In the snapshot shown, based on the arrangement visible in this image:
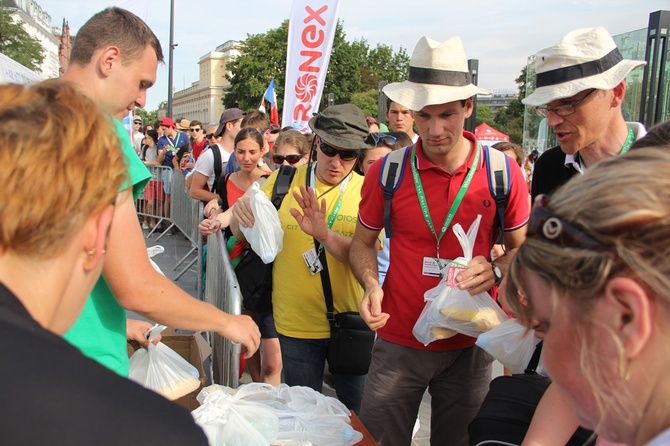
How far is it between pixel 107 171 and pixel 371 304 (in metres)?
1.80

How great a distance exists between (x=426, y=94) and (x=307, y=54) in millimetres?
5474

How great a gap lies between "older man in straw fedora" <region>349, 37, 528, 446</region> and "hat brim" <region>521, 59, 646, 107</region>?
380mm

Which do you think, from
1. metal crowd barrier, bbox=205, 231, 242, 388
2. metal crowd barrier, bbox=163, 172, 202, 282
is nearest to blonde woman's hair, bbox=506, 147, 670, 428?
metal crowd barrier, bbox=205, 231, 242, 388

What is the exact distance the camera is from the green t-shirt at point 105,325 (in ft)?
5.51

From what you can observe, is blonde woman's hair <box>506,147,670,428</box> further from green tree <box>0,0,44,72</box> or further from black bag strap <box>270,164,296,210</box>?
green tree <box>0,0,44,72</box>

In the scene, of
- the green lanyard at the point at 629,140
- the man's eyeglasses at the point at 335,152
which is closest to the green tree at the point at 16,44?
the man's eyeglasses at the point at 335,152

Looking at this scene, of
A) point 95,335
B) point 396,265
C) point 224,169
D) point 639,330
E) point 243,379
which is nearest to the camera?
point 639,330

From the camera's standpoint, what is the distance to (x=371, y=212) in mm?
2828

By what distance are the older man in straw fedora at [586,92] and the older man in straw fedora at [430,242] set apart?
312 millimetres

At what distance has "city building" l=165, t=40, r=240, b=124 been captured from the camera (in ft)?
360

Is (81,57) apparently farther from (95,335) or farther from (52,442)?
(52,442)

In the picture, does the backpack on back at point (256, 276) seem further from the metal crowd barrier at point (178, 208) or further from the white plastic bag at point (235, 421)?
the metal crowd barrier at point (178, 208)

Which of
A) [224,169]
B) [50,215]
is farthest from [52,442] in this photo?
[224,169]

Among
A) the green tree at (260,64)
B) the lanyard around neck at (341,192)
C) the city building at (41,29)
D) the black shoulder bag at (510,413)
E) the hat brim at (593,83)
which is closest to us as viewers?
the black shoulder bag at (510,413)
